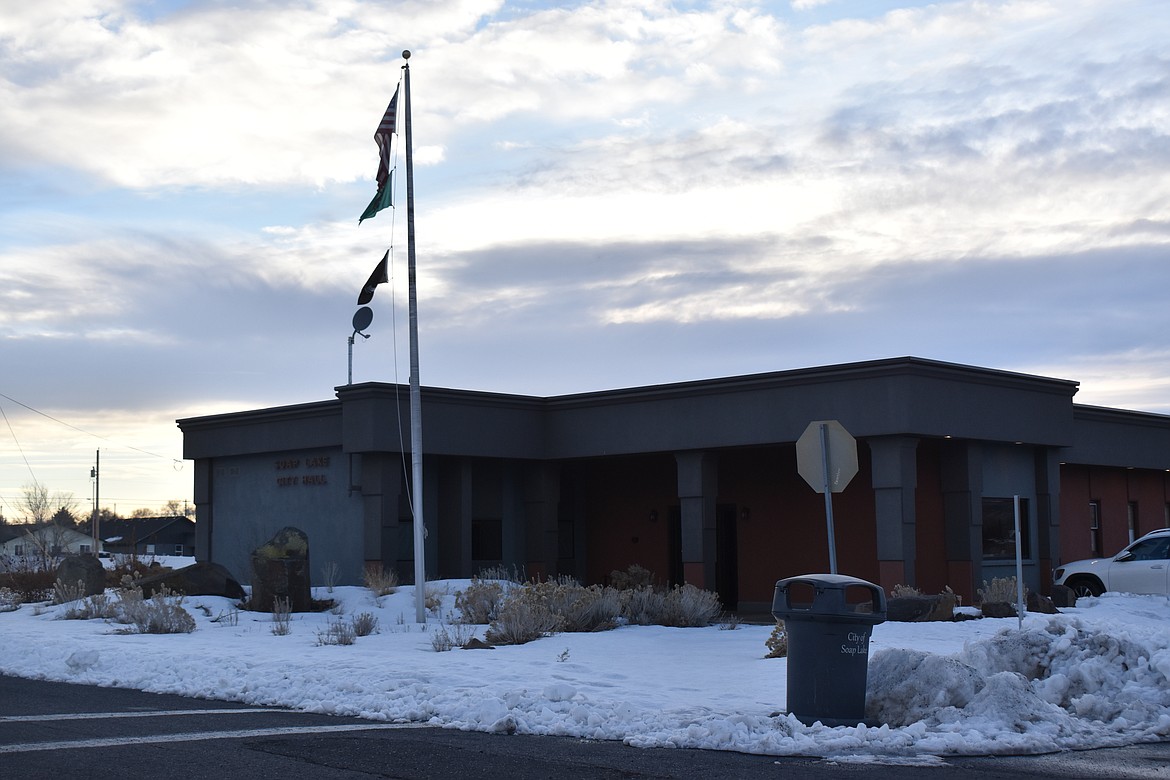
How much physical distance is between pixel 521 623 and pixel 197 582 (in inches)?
386

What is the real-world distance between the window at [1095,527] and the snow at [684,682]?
14507mm

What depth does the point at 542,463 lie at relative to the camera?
30.7m

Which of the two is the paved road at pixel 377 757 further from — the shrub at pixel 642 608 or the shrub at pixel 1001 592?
the shrub at pixel 1001 592

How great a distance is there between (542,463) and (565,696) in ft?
61.4

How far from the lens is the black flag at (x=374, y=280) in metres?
22.8

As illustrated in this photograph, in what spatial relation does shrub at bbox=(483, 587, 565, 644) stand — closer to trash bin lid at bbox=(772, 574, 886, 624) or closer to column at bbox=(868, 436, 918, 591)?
trash bin lid at bbox=(772, 574, 886, 624)

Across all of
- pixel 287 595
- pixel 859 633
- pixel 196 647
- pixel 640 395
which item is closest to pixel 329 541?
pixel 287 595

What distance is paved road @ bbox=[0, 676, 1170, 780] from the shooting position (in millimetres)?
8969

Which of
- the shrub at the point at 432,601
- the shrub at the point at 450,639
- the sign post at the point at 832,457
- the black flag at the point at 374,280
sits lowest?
the shrub at the point at 450,639

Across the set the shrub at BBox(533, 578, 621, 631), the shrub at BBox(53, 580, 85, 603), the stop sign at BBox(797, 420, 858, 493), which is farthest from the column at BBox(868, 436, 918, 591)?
the shrub at BBox(53, 580, 85, 603)

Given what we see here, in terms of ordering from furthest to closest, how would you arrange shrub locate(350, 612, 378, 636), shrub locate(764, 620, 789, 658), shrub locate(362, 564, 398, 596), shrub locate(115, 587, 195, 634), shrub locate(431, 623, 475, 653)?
shrub locate(362, 564, 398, 596) → shrub locate(115, 587, 195, 634) → shrub locate(350, 612, 378, 636) → shrub locate(431, 623, 475, 653) → shrub locate(764, 620, 789, 658)

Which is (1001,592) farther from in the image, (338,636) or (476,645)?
(338,636)

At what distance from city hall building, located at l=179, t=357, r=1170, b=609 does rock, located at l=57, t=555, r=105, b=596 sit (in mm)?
4828

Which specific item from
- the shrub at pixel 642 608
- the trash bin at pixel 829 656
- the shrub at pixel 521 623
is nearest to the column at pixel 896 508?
the shrub at pixel 642 608
